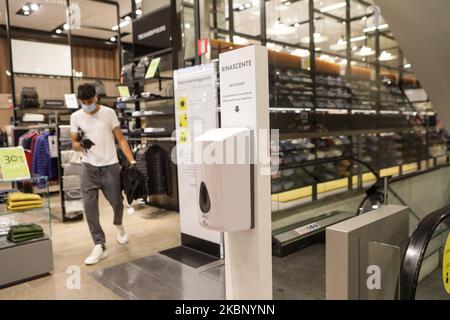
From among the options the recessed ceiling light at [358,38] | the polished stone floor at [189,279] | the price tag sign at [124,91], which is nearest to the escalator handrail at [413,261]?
the polished stone floor at [189,279]

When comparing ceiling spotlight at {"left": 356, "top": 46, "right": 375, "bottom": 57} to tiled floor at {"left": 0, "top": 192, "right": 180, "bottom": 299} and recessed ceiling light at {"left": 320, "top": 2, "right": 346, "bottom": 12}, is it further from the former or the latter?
tiled floor at {"left": 0, "top": 192, "right": 180, "bottom": 299}

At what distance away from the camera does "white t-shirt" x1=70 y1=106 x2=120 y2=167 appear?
345 cm

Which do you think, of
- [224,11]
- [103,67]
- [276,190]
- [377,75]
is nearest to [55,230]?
[276,190]

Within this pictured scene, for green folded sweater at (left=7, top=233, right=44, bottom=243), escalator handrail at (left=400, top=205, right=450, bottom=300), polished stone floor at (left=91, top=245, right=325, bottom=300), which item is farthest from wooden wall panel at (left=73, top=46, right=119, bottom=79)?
escalator handrail at (left=400, top=205, right=450, bottom=300)

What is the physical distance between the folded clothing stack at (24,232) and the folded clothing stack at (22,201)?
0.18 m

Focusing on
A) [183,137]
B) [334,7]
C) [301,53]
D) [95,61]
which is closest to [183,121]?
[183,137]

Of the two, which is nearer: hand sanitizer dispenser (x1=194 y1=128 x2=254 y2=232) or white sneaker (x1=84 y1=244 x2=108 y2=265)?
hand sanitizer dispenser (x1=194 y1=128 x2=254 y2=232)

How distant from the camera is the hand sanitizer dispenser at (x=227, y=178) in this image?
148 centimetres

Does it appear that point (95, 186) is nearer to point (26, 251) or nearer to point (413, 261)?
point (26, 251)

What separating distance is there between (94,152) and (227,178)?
2.33 meters

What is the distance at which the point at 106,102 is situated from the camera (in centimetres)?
973

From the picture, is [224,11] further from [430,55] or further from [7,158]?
[7,158]

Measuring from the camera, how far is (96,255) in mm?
3445

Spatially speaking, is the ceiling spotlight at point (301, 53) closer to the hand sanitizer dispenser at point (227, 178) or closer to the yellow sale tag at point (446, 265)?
the hand sanitizer dispenser at point (227, 178)
